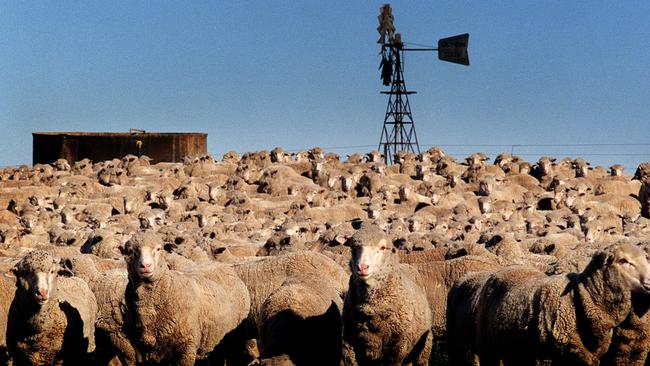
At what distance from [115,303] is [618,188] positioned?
2497 cm

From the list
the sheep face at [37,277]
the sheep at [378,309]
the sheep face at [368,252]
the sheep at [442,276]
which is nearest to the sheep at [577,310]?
the sheep at [378,309]

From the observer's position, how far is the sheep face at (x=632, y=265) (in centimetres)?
1038

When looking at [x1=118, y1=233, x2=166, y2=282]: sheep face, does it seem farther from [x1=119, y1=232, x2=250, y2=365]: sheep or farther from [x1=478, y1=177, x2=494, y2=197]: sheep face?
[x1=478, y1=177, x2=494, y2=197]: sheep face

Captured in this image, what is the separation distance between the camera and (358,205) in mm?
29969

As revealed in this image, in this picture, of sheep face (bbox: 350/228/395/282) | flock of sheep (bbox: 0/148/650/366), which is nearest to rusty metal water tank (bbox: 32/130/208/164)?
flock of sheep (bbox: 0/148/650/366)

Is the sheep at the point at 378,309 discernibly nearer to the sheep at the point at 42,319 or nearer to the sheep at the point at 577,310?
the sheep at the point at 577,310

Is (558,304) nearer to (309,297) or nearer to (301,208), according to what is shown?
(309,297)

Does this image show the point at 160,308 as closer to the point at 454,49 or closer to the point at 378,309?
the point at 378,309

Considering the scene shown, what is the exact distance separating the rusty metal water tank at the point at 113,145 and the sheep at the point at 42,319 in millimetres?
35039

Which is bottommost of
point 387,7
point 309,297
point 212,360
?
point 212,360

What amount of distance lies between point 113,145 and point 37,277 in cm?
3650

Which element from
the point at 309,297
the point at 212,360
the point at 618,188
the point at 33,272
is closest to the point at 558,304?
the point at 309,297

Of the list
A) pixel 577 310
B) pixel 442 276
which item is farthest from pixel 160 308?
pixel 442 276

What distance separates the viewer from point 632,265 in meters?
10.4
